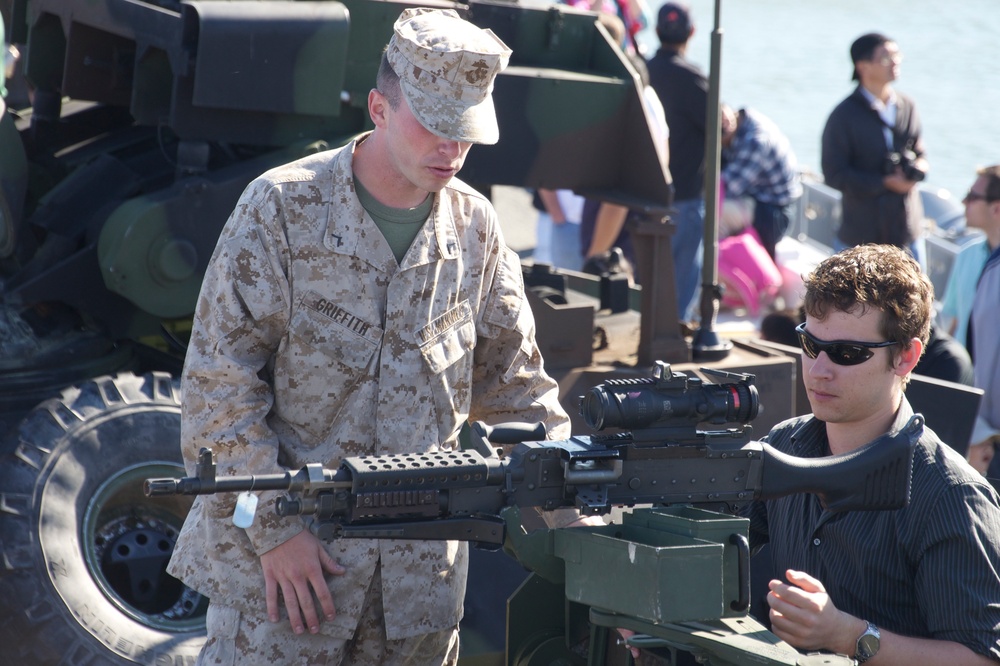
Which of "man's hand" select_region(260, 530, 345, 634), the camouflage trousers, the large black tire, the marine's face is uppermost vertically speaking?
the marine's face

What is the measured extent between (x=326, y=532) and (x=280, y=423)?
1.69 ft

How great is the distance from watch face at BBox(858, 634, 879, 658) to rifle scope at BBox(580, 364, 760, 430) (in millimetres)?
501

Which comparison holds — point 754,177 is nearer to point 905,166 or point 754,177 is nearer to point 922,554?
point 905,166

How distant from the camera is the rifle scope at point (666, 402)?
2.64 m

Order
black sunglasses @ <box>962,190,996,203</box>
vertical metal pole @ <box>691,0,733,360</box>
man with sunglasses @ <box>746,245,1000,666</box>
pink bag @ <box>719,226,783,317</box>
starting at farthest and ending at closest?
1. pink bag @ <box>719,226,783,317</box>
2. black sunglasses @ <box>962,190,996,203</box>
3. vertical metal pole @ <box>691,0,733,360</box>
4. man with sunglasses @ <box>746,245,1000,666</box>

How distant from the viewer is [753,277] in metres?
9.34

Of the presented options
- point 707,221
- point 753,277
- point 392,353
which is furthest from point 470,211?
point 753,277

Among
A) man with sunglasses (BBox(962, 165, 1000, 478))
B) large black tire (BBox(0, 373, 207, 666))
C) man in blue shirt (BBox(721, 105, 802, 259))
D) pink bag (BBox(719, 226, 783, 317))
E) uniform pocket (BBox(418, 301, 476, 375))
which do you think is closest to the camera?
uniform pocket (BBox(418, 301, 476, 375))

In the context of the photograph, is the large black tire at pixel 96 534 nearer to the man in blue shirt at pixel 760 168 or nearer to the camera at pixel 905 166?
the camera at pixel 905 166

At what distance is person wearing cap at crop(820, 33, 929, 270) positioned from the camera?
8641 mm

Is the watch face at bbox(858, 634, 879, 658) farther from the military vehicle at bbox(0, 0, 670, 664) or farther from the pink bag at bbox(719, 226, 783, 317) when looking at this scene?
the pink bag at bbox(719, 226, 783, 317)

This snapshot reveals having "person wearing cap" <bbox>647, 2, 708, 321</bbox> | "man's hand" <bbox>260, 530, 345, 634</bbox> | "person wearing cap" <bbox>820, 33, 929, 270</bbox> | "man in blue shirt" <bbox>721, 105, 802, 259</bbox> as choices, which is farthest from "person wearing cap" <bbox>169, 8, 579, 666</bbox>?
"man in blue shirt" <bbox>721, 105, 802, 259</bbox>

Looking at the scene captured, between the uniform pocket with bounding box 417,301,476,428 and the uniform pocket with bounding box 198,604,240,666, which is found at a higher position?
the uniform pocket with bounding box 417,301,476,428

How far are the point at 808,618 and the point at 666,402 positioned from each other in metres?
0.51
